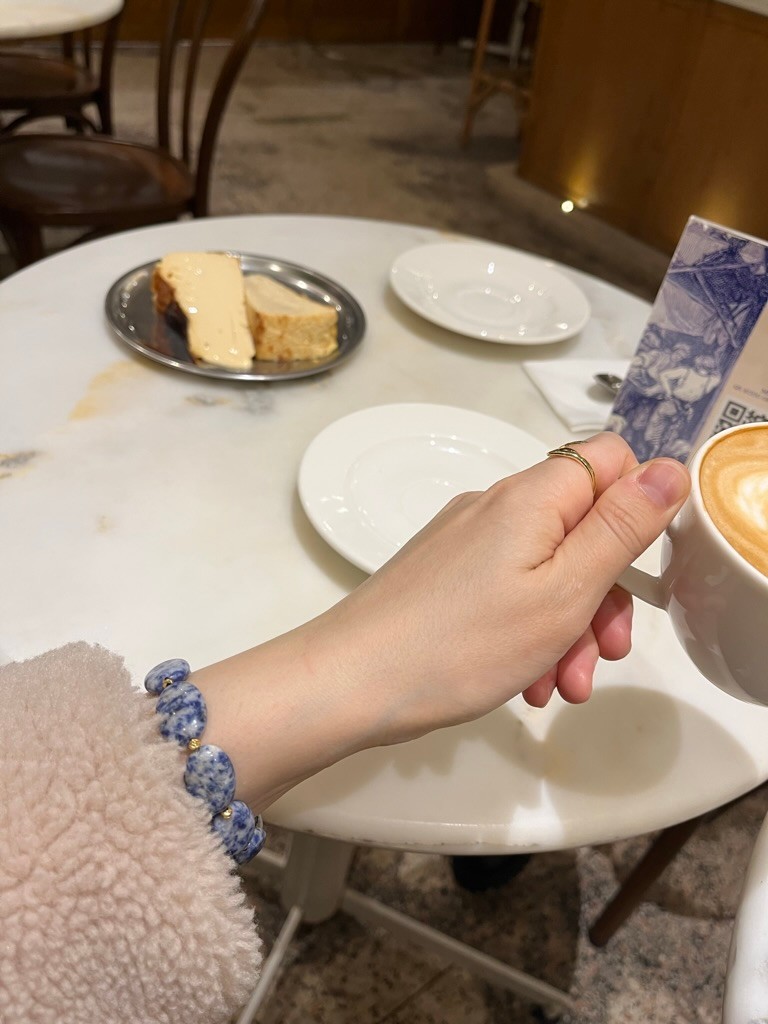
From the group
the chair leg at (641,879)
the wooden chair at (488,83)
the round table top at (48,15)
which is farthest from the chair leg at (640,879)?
the wooden chair at (488,83)

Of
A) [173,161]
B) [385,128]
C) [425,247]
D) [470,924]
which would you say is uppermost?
[425,247]

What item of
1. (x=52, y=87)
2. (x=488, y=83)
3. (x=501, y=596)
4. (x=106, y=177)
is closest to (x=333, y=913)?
(x=501, y=596)

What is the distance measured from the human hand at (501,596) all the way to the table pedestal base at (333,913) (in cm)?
55

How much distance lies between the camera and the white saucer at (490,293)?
95 centimetres

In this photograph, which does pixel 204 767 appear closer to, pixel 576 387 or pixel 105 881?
pixel 105 881

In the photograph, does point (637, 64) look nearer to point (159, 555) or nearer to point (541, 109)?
point (541, 109)

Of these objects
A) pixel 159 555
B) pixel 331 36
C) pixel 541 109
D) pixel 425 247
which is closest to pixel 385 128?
pixel 541 109

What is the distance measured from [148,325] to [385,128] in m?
3.55

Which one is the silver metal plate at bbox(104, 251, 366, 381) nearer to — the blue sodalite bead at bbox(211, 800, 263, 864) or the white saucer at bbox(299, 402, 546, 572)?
the white saucer at bbox(299, 402, 546, 572)

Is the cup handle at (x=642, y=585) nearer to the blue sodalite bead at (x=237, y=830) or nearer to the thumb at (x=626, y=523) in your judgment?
the thumb at (x=626, y=523)

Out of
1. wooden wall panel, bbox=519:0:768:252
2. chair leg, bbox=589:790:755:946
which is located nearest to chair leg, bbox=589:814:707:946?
chair leg, bbox=589:790:755:946

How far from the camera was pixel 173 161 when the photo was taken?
1.81 m

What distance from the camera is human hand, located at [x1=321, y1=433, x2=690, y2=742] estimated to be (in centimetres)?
46

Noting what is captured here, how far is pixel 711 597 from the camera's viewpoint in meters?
0.43
